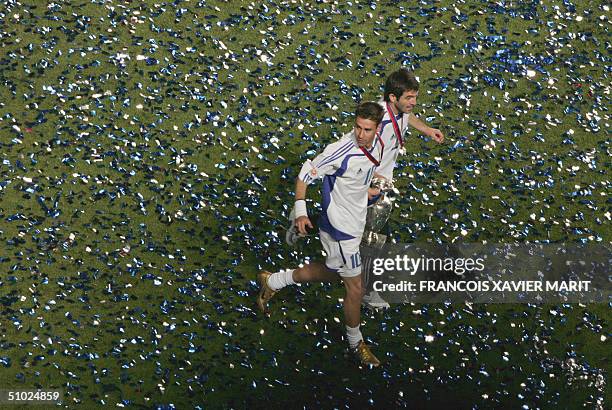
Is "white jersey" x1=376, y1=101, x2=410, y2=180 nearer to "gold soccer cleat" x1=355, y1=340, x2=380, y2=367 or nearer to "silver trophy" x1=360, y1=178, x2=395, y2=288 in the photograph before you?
"silver trophy" x1=360, y1=178, x2=395, y2=288

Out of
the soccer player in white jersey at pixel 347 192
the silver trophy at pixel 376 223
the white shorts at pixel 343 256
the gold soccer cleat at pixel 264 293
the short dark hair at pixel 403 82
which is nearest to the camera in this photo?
the soccer player in white jersey at pixel 347 192

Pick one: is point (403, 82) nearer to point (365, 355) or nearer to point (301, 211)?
point (301, 211)

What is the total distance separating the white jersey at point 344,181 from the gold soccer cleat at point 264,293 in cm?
101

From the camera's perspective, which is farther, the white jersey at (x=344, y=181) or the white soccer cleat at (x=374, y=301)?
the white soccer cleat at (x=374, y=301)

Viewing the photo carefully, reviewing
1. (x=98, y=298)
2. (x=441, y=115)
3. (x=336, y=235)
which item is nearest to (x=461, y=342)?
(x=336, y=235)

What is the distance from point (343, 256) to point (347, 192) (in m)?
0.55

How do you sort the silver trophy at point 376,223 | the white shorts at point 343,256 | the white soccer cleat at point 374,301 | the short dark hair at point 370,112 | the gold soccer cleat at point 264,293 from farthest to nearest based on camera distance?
the white soccer cleat at point 374,301, the gold soccer cleat at point 264,293, the silver trophy at point 376,223, the white shorts at point 343,256, the short dark hair at point 370,112

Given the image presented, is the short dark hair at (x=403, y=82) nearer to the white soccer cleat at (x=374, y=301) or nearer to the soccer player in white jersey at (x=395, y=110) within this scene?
the soccer player in white jersey at (x=395, y=110)

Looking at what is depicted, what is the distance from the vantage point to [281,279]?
8.99 m

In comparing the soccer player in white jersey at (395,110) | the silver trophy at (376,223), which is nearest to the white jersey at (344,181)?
the soccer player in white jersey at (395,110)

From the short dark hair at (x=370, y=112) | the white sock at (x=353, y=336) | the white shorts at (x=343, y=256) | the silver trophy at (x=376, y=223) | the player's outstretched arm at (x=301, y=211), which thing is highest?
the short dark hair at (x=370, y=112)

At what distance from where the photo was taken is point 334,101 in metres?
10.4

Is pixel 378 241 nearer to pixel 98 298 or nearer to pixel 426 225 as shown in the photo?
pixel 426 225

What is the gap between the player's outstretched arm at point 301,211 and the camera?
26.7 feet
